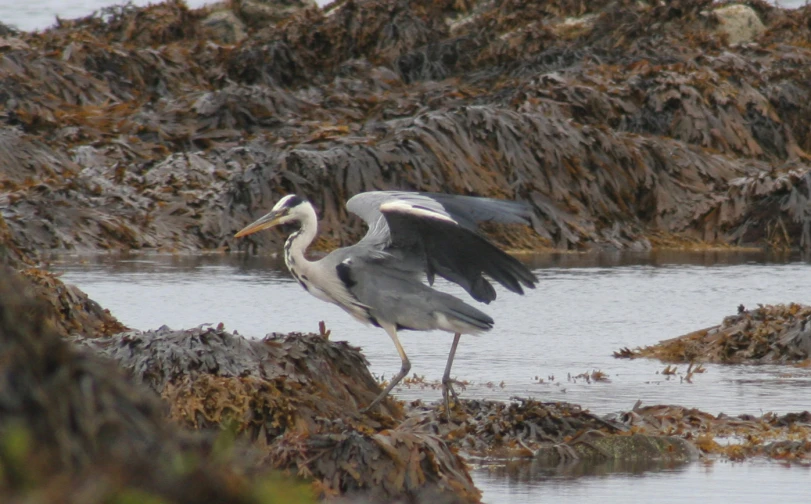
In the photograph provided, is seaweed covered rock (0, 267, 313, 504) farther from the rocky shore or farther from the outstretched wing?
the outstretched wing

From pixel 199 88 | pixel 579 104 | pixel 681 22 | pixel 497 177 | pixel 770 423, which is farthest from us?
pixel 681 22

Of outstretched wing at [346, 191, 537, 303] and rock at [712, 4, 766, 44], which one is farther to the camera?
rock at [712, 4, 766, 44]

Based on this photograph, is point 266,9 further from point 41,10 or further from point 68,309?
point 68,309

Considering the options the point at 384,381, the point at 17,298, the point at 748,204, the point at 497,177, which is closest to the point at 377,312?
the point at 384,381

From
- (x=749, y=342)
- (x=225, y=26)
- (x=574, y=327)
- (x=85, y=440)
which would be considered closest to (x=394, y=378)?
(x=749, y=342)

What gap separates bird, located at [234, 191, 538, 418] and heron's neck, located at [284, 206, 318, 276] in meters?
0.01

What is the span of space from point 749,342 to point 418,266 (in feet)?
9.70

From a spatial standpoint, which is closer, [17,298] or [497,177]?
[17,298]

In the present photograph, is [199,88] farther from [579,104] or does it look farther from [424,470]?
[424,470]

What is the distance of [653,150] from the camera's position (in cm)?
1695

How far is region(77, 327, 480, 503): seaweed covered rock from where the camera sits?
5.04m

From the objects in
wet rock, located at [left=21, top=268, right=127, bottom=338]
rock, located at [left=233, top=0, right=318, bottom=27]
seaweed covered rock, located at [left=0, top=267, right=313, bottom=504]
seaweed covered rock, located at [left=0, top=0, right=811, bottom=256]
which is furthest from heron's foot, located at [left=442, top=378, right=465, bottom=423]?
rock, located at [left=233, top=0, right=318, bottom=27]

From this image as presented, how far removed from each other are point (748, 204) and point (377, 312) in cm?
963

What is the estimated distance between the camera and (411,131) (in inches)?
639
